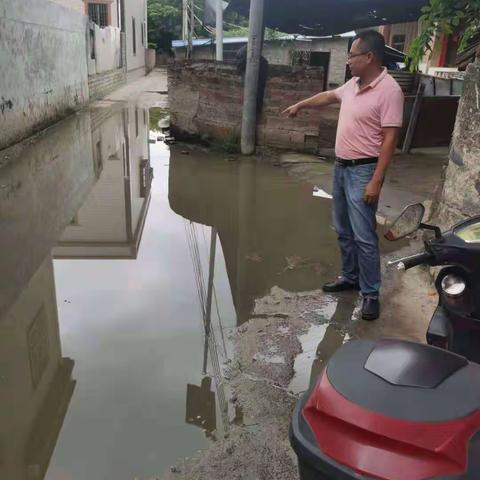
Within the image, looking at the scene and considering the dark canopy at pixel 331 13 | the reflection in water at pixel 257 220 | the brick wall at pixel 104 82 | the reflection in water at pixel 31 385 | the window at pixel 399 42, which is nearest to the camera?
the reflection in water at pixel 31 385

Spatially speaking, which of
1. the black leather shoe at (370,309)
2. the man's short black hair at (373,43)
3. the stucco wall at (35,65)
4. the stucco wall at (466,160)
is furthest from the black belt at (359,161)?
the stucco wall at (35,65)

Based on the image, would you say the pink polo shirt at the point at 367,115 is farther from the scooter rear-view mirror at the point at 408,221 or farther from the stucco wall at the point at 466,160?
the scooter rear-view mirror at the point at 408,221

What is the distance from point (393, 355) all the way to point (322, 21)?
1269cm

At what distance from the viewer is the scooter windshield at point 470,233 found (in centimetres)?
185

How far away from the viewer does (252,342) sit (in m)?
3.28

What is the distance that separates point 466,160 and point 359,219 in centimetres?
96

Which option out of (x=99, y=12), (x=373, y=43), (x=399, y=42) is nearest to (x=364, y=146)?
(x=373, y=43)

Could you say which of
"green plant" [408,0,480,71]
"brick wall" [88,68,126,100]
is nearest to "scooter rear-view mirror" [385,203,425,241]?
"green plant" [408,0,480,71]

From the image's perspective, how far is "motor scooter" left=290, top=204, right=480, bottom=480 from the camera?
3.52ft

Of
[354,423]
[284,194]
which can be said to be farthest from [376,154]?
[284,194]

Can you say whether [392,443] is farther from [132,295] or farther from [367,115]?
[132,295]

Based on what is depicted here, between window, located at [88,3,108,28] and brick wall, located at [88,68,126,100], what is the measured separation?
2.56m

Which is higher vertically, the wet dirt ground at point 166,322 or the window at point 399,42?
the window at point 399,42

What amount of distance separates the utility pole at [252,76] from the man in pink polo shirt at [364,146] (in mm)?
4974
